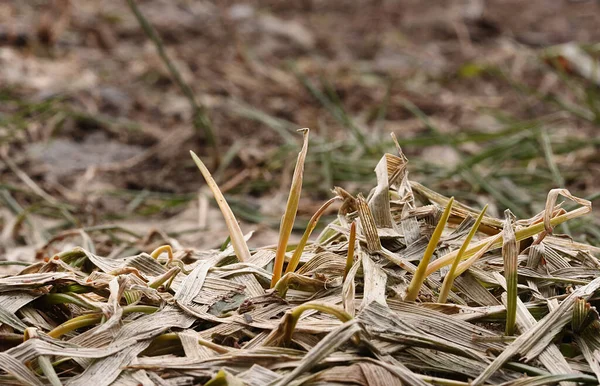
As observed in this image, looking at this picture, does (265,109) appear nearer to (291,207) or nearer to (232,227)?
(232,227)

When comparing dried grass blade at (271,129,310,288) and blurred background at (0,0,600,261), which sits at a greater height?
dried grass blade at (271,129,310,288)

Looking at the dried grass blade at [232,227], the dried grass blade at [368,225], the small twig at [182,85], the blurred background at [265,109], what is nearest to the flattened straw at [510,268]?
the dried grass blade at [368,225]

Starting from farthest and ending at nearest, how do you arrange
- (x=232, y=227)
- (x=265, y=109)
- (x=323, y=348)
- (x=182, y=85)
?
(x=265, y=109)
(x=182, y=85)
(x=232, y=227)
(x=323, y=348)

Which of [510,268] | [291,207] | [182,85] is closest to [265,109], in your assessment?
[182,85]

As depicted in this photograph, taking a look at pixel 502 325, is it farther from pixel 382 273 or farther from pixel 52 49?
pixel 52 49

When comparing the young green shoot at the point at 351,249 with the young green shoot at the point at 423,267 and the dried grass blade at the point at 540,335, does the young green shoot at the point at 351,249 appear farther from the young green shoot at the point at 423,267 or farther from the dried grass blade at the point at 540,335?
the dried grass blade at the point at 540,335

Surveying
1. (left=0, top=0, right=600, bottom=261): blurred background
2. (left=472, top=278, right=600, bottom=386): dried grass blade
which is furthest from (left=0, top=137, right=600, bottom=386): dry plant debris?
(left=0, top=0, right=600, bottom=261): blurred background

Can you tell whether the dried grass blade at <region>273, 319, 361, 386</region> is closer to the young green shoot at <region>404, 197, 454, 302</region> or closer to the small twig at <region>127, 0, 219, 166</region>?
the young green shoot at <region>404, 197, 454, 302</region>
